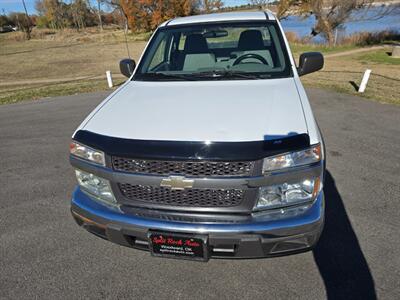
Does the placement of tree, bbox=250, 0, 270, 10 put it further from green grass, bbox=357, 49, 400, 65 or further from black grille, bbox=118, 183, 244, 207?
black grille, bbox=118, 183, 244, 207

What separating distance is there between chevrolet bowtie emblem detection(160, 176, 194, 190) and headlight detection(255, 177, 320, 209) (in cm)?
45

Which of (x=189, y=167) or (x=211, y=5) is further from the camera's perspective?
(x=211, y=5)

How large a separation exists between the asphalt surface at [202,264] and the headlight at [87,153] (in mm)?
976

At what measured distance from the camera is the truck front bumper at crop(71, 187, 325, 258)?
2043 mm

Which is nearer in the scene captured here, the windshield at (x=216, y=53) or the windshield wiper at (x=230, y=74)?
the windshield wiper at (x=230, y=74)

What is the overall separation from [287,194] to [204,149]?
615 mm

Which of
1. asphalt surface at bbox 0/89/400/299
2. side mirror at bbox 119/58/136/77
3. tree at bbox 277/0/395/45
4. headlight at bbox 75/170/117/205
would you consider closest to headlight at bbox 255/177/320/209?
asphalt surface at bbox 0/89/400/299

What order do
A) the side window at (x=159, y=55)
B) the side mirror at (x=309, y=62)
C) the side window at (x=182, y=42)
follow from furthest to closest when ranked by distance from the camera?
the side window at (x=182, y=42) → the side window at (x=159, y=55) → the side mirror at (x=309, y=62)

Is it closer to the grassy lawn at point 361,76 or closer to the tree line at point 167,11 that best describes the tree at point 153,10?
the tree line at point 167,11

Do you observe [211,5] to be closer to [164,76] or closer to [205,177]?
[164,76]

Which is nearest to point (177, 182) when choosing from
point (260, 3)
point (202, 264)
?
point (202, 264)

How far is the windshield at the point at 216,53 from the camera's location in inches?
133

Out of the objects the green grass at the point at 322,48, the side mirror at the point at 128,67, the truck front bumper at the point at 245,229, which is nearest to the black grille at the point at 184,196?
the truck front bumper at the point at 245,229

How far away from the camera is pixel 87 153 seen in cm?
228
